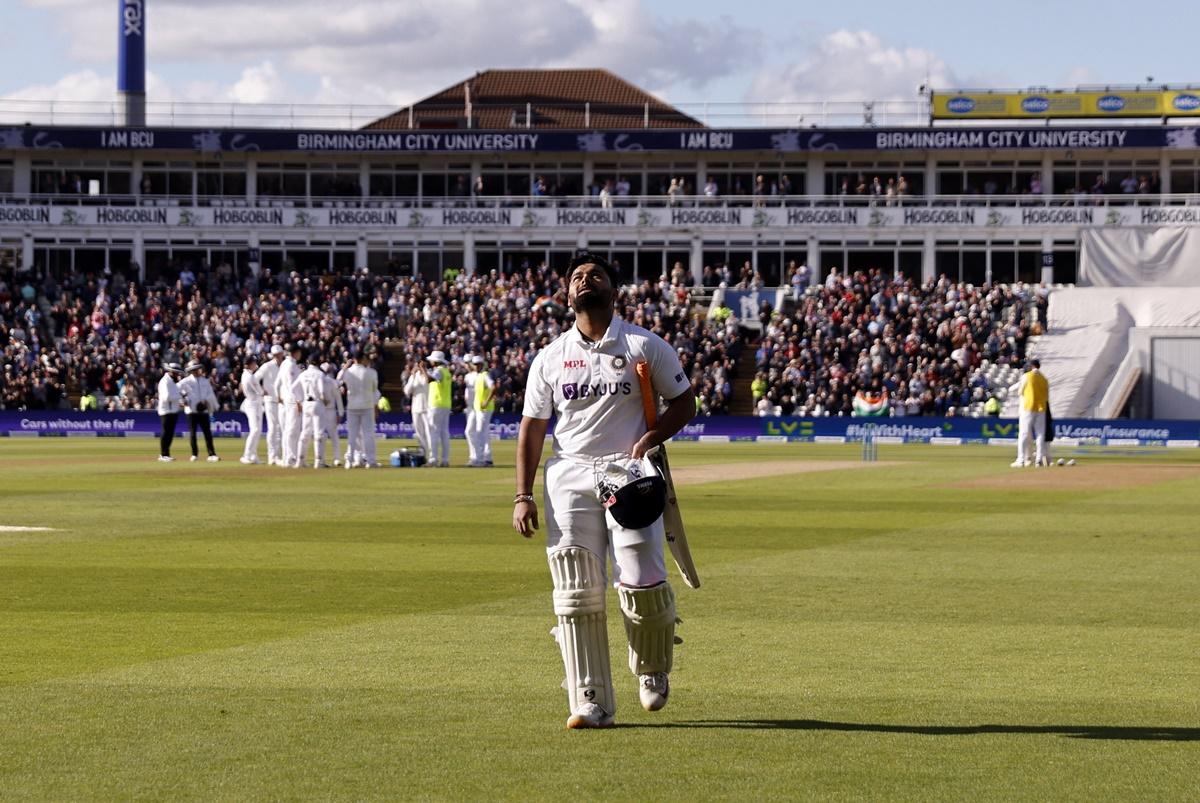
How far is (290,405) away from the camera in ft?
103

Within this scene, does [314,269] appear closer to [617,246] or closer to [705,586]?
[617,246]

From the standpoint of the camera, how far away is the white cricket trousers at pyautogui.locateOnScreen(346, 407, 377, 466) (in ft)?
104

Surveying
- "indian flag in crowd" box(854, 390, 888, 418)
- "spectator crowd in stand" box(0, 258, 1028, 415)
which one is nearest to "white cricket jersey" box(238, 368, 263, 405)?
"spectator crowd in stand" box(0, 258, 1028, 415)

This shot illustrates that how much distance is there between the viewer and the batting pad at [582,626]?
7.77 metres

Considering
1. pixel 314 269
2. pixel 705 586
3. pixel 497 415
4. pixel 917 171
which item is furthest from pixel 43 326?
pixel 705 586

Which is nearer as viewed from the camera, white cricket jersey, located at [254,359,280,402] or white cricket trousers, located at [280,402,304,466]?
white cricket trousers, located at [280,402,304,466]

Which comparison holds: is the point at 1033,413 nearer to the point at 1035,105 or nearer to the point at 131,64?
the point at 1035,105

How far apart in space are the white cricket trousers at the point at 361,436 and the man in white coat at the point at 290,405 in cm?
89

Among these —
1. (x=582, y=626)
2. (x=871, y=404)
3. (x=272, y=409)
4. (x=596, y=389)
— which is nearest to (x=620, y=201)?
(x=871, y=404)

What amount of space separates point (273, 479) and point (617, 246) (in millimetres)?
41454

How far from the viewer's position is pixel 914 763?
693 cm

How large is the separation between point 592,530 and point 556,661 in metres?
2.08

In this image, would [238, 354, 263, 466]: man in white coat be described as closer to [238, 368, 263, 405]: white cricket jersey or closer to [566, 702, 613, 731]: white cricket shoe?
[238, 368, 263, 405]: white cricket jersey

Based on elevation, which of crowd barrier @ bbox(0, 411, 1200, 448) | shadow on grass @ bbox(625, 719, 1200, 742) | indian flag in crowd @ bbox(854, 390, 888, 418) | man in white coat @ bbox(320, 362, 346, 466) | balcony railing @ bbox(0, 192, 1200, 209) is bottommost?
crowd barrier @ bbox(0, 411, 1200, 448)
